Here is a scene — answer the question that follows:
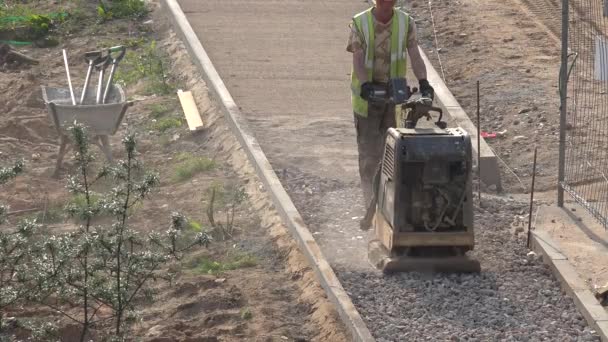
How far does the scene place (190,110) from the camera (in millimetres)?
15570

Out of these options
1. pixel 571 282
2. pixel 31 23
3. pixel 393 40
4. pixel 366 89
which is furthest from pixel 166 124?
pixel 571 282

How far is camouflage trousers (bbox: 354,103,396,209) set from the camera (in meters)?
10.9

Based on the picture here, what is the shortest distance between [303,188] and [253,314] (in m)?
2.76

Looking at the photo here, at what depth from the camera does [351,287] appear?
9.88m

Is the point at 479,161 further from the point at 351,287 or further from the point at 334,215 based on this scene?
the point at 351,287

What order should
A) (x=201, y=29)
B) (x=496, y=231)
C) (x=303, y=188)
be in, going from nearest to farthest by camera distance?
(x=496, y=231) < (x=303, y=188) < (x=201, y=29)

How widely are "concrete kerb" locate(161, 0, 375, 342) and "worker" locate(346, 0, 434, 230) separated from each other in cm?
65

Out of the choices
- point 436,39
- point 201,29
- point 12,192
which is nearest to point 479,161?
point 12,192

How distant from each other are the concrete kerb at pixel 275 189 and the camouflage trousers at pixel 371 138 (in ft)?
2.14

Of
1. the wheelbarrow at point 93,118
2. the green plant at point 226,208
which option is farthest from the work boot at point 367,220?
the wheelbarrow at point 93,118

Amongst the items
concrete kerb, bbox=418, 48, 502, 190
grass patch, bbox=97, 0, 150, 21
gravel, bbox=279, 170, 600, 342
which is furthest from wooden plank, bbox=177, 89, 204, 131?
grass patch, bbox=97, 0, 150, 21

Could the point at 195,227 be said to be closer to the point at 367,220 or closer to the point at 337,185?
the point at 337,185

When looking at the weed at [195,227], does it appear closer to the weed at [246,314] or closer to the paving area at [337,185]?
the paving area at [337,185]

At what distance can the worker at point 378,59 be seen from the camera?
10.5 meters
